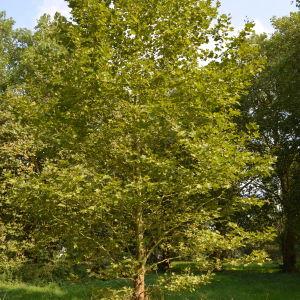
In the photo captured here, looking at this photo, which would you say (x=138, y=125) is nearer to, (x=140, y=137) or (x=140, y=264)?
(x=140, y=137)

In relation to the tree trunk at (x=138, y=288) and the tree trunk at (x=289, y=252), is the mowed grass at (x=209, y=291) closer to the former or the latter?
the tree trunk at (x=138, y=288)

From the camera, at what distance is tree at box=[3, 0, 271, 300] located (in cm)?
955

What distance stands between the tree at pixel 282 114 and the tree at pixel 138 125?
14.0 meters

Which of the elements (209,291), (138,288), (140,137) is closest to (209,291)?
(209,291)

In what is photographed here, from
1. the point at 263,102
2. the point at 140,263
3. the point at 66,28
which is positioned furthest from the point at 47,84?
the point at 263,102

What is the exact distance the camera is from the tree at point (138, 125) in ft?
31.3

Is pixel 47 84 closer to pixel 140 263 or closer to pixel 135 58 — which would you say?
pixel 135 58

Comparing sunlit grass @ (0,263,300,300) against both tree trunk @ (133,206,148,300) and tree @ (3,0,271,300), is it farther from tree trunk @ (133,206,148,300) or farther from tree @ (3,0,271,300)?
tree @ (3,0,271,300)

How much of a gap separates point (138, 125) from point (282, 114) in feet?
67.1

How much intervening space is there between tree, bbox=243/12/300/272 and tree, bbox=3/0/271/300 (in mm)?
14018

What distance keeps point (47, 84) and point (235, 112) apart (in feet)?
17.6

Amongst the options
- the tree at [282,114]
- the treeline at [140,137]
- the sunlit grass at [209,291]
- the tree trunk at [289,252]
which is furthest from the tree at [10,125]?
the tree trunk at [289,252]

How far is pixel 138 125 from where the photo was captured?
9805mm

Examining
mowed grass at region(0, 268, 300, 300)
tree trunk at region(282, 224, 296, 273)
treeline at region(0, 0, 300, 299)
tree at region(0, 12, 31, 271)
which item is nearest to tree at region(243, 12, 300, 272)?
tree trunk at region(282, 224, 296, 273)
